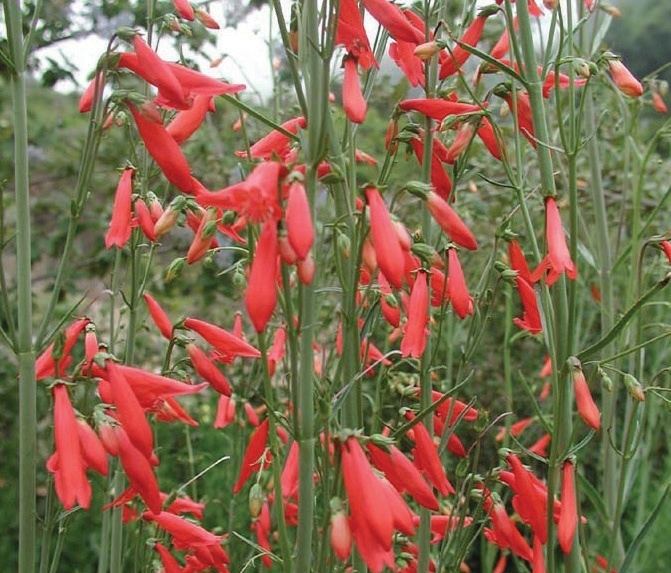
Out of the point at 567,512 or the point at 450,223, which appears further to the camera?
the point at 567,512

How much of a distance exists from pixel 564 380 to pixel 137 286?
1.04 meters

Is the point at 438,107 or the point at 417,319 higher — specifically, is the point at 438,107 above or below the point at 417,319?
above

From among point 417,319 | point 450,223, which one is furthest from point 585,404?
point 450,223

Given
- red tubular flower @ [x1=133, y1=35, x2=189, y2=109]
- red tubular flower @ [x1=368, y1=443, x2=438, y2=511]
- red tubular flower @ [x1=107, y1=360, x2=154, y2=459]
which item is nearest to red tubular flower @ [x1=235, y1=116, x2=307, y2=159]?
red tubular flower @ [x1=133, y1=35, x2=189, y2=109]

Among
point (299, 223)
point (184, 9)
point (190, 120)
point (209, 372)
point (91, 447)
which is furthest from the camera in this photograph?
point (184, 9)

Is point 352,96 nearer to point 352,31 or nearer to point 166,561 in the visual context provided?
point 352,31

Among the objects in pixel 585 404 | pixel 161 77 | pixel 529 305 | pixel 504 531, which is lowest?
pixel 504 531

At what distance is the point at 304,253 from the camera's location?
1.24 meters

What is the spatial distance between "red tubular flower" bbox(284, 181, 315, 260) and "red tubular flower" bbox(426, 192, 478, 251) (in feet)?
1.25

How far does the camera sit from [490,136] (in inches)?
76.5

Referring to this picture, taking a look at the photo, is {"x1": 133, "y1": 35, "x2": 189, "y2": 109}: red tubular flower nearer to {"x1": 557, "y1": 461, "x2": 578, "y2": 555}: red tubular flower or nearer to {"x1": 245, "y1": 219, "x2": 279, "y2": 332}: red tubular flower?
{"x1": 245, "y1": 219, "x2": 279, "y2": 332}: red tubular flower

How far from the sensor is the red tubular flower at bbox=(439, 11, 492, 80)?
1927mm

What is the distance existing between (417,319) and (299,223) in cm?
59

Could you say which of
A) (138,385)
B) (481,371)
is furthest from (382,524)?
(481,371)
